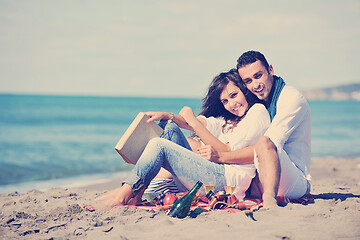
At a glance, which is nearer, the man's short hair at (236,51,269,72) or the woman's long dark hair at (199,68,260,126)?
the man's short hair at (236,51,269,72)

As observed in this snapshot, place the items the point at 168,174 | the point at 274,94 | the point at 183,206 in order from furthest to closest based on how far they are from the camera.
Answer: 1. the point at 168,174
2. the point at 274,94
3. the point at 183,206

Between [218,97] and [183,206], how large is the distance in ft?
5.06

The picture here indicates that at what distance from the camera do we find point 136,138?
4.32 meters

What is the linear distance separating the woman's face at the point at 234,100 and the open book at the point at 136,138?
0.85m

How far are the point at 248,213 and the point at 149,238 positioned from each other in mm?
919

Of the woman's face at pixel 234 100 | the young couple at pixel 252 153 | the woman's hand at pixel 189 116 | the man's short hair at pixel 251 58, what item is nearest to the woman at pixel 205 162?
the young couple at pixel 252 153

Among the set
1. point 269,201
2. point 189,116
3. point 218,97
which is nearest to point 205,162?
point 189,116

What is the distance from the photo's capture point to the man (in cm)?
378

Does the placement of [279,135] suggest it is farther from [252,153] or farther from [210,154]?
[210,154]

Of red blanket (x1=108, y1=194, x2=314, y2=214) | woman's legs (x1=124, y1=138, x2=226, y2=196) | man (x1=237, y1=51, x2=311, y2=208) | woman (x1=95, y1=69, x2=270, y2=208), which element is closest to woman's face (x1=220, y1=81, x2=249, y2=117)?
man (x1=237, y1=51, x2=311, y2=208)

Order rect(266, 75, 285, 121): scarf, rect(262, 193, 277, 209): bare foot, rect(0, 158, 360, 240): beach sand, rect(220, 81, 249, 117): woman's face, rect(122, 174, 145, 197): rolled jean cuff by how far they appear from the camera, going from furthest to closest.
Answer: rect(220, 81, 249, 117): woman's face < rect(266, 75, 285, 121): scarf < rect(122, 174, 145, 197): rolled jean cuff < rect(262, 193, 277, 209): bare foot < rect(0, 158, 360, 240): beach sand

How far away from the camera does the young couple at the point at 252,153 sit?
3863mm

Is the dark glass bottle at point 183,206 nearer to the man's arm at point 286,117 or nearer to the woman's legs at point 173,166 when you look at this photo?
the woman's legs at point 173,166

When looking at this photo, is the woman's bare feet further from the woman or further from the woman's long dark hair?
the woman's long dark hair
